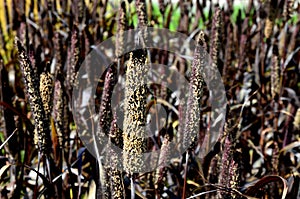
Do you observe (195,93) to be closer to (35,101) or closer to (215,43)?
(35,101)

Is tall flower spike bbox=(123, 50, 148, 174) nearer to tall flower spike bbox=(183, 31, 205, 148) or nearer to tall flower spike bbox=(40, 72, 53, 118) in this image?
tall flower spike bbox=(183, 31, 205, 148)

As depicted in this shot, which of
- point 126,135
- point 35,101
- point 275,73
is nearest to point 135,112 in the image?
point 126,135

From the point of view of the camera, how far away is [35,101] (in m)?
1.09

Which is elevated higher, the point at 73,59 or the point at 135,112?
the point at 73,59

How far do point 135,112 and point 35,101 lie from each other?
0.25m

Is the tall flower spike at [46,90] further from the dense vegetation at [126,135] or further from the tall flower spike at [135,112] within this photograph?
the tall flower spike at [135,112]

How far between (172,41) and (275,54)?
1.37 m

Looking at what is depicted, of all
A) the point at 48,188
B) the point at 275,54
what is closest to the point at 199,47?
the point at 48,188

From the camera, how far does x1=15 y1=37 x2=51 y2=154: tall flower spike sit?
1.05 m

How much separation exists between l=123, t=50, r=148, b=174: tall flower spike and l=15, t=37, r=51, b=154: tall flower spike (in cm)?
22

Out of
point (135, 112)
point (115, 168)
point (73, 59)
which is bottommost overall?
point (115, 168)

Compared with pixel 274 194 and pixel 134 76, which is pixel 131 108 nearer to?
pixel 134 76

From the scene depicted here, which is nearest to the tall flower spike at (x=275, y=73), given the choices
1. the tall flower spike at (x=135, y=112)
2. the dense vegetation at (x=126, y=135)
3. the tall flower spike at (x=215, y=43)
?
the dense vegetation at (x=126, y=135)

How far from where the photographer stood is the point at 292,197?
1624mm
